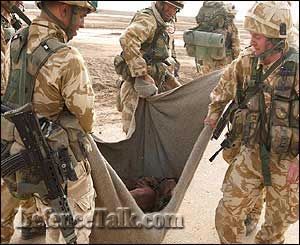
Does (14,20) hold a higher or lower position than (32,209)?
higher

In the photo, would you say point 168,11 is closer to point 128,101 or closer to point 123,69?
point 123,69

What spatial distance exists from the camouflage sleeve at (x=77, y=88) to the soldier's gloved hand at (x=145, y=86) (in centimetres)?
168

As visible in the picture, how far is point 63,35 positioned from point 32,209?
5.25ft

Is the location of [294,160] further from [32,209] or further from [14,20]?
[14,20]

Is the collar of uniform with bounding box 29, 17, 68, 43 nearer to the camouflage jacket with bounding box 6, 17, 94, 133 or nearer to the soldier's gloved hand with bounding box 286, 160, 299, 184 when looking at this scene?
the camouflage jacket with bounding box 6, 17, 94, 133

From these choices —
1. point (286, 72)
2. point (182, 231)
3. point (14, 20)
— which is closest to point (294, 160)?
point (286, 72)

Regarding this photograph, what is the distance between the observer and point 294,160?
3.33 metres

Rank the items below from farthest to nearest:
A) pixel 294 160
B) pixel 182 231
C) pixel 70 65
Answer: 1. pixel 182 231
2. pixel 294 160
3. pixel 70 65

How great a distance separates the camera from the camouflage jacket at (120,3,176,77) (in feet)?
14.8

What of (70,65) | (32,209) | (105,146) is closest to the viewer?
(70,65)

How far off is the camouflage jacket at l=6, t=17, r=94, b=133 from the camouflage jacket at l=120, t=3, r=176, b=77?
1601 mm

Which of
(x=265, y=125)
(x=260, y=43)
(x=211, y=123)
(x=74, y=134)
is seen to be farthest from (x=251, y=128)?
(x=74, y=134)

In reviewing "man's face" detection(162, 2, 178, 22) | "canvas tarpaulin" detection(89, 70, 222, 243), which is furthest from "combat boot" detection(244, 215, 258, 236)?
"man's face" detection(162, 2, 178, 22)

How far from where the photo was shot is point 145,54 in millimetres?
4852
